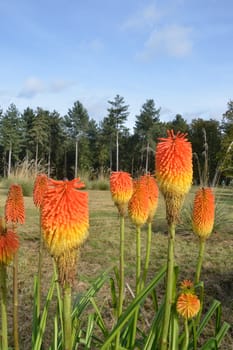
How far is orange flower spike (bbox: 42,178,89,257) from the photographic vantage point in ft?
4.92

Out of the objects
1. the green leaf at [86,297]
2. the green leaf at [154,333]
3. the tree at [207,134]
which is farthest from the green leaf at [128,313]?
the tree at [207,134]

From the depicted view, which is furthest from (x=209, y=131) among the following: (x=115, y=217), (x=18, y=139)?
(x=115, y=217)

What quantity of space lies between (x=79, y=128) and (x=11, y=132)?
11362 mm

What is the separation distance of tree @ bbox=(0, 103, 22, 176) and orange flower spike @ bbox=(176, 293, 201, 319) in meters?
59.3

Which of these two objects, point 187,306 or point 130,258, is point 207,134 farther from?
point 187,306

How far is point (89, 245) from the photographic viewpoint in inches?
305

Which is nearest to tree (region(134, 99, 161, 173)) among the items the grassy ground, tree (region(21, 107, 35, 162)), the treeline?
the treeline

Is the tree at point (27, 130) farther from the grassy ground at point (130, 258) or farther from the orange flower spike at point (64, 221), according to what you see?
the orange flower spike at point (64, 221)

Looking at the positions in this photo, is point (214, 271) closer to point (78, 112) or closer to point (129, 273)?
point (129, 273)

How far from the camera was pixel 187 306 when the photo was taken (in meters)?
2.26

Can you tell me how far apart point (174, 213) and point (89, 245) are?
6146 millimetres

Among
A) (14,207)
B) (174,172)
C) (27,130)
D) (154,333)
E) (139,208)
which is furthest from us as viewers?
(27,130)

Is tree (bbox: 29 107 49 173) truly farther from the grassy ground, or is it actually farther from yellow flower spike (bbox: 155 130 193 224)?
yellow flower spike (bbox: 155 130 193 224)

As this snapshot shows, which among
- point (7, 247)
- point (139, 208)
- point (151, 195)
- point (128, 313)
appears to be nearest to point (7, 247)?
point (7, 247)
